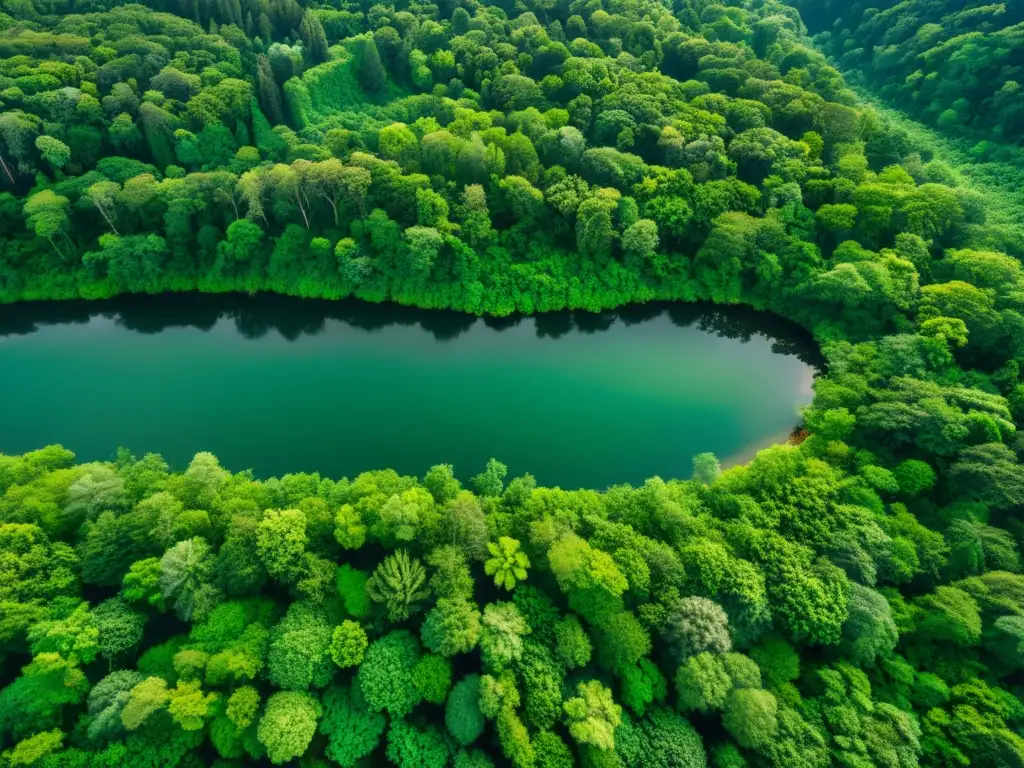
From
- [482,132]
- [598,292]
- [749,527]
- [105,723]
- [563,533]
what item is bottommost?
[105,723]

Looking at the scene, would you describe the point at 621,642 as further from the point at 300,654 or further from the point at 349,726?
the point at 300,654

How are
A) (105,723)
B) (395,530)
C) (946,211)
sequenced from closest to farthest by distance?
(105,723) → (395,530) → (946,211)

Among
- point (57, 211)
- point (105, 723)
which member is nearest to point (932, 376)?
point (105, 723)

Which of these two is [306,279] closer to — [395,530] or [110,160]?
[110,160]

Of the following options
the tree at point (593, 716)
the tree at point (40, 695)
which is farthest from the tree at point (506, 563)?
the tree at point (40, 695)

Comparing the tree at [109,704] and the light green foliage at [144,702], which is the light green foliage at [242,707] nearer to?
the light green foliage at [144,702]

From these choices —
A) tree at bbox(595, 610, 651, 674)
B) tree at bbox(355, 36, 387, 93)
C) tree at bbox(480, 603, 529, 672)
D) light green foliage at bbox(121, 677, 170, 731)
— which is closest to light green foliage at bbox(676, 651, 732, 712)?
tree at bbox(595, 610, 651, 674)

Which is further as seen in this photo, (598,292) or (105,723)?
(598,292)
